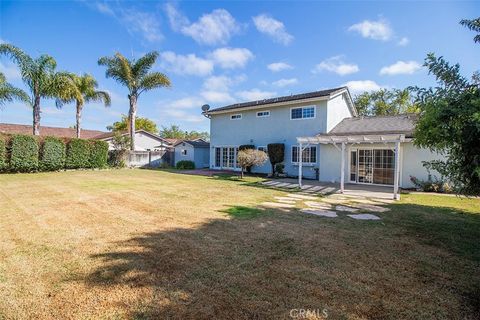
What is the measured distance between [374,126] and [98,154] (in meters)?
23.3

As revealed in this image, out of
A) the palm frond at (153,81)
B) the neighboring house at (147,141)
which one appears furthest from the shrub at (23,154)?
the neighboring house at (147,141)

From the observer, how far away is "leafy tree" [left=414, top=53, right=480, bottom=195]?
341 cm

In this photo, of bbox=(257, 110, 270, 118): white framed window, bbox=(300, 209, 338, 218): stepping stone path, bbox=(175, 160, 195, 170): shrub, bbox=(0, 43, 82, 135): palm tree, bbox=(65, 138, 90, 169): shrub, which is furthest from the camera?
bbox=(175, 160, 195, 170): shrub

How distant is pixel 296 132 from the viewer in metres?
19.6

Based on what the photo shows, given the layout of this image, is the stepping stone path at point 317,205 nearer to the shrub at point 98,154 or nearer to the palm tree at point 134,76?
the shrub at point 98,154

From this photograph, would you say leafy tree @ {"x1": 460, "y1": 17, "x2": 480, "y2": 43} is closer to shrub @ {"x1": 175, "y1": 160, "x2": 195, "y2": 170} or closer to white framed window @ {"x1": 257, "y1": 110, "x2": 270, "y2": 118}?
white framed window @ {"x1": 257, "y1": 110, "x2": 270, "y2": 118}

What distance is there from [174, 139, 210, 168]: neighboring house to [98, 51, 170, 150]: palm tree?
5.38 meters

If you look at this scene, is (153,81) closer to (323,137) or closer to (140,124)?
(323,137)

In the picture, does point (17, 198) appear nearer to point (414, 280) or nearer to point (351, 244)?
point (351, 244)

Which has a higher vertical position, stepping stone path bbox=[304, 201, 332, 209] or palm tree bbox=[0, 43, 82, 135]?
palm tree bbox=[0, 43, 82, 135]

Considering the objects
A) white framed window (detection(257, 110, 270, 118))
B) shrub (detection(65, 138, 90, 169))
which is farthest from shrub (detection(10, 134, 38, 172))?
white framed window (detection(257, 110, 270, 118))

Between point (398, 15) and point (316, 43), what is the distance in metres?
5.98

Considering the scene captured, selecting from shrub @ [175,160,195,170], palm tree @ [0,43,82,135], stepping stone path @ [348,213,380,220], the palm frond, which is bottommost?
stepping stone path @ [348,213,380,220]

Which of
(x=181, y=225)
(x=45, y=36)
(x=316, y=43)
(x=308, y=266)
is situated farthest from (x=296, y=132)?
(x=45, y=36)
